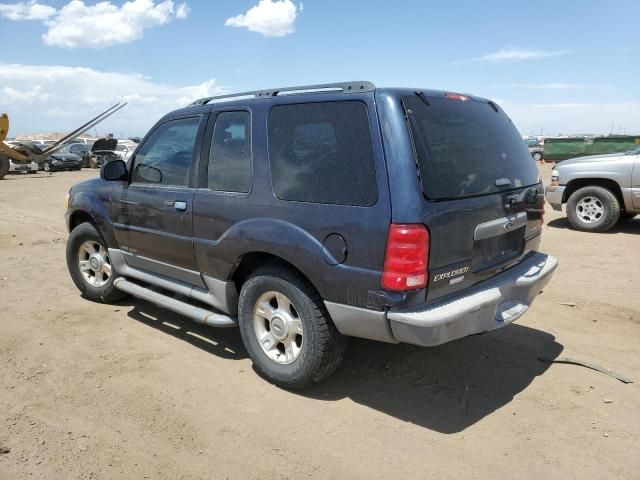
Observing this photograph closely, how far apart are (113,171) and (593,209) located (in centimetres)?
802

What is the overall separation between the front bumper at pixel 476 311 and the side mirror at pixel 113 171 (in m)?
2.99

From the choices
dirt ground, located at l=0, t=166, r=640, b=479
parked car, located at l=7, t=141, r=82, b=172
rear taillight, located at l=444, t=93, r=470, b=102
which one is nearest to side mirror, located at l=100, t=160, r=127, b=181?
dirt ground, located at l=0, t=166, r=640, b=479

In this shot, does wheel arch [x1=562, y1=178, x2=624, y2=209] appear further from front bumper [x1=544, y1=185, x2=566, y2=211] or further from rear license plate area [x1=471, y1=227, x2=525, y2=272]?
rear license plate area [x1=471, y1=227, x2=525, y2=272]

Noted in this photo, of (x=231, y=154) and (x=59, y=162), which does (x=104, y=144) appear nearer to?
(x=59, y=162)

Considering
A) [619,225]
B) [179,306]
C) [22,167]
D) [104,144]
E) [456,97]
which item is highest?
[456,97]

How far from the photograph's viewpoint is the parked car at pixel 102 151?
29.8 meters

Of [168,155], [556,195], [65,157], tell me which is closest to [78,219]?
[168,155]

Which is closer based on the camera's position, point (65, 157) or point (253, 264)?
point (253, 264)

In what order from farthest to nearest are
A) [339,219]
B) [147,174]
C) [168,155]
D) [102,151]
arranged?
[102,151] < [147,174] < [168,155] < [339,219]

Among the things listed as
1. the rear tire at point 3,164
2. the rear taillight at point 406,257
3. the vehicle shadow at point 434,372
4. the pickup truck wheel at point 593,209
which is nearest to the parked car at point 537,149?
the pickup truck wheel at point 593,209

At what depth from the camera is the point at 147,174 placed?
4531 mm

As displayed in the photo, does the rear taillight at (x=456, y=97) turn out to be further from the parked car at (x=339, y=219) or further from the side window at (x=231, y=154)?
the side window at (x=231, y=154)

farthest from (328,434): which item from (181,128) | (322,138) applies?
(181,128)

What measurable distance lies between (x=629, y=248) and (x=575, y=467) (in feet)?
20.0
